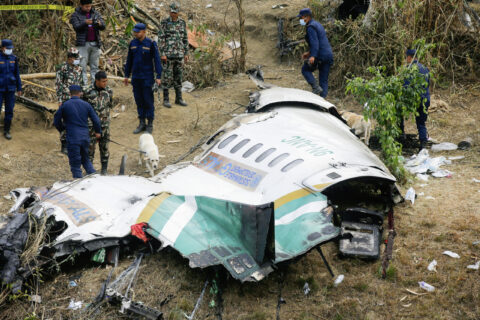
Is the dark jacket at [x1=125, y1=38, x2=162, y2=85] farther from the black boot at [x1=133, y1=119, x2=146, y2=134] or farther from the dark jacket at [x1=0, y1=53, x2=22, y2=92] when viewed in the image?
the dark jacket at [x1=0, y1=53, x2=22, y2=92]

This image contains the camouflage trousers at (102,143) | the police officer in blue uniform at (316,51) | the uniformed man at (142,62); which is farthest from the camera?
the police officer in blue uniform at (316,51)

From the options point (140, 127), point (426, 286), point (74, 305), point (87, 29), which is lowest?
point (74, 305)

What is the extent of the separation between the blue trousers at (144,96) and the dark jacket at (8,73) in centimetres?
233

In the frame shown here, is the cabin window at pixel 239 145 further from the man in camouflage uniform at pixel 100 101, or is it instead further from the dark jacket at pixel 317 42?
the dark jacket at pixel 317 42

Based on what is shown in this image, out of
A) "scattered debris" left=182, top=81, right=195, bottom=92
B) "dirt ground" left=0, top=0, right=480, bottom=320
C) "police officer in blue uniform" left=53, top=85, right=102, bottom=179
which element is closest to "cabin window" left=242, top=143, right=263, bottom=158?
"dirt ground" left=0, top=0, right=480, bottom=320

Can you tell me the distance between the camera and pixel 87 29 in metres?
10.3

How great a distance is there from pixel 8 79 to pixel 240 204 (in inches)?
255

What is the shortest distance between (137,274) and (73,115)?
3.22 m

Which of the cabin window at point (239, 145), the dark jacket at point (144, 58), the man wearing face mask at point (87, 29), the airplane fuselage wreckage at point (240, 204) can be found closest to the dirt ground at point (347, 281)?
the airplane fuselage wreckage at point (240, 204)

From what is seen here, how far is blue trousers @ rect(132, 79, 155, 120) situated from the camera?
1006cm

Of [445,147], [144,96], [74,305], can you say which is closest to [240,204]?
[74,305]

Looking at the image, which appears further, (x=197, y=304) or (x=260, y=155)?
(x=260, y=155)

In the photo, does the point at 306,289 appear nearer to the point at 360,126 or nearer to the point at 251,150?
the point at 251,150

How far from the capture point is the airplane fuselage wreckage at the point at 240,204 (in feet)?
17.3
